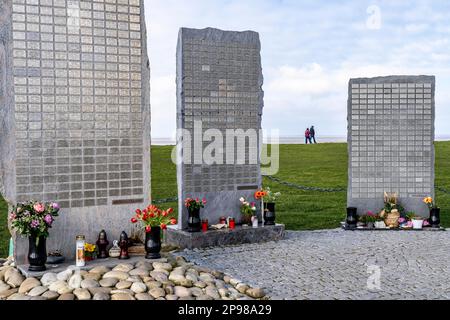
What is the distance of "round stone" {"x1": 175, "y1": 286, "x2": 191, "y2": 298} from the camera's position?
695 cm

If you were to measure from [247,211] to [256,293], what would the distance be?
14.7 feet

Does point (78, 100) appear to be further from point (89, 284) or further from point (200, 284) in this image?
point (200, 284)

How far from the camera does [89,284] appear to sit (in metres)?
7.02

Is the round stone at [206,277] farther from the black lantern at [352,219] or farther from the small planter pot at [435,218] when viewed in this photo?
the small planter pot at [435,218]

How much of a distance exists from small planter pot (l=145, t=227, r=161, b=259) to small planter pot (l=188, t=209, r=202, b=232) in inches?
108

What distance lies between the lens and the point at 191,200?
1113cm

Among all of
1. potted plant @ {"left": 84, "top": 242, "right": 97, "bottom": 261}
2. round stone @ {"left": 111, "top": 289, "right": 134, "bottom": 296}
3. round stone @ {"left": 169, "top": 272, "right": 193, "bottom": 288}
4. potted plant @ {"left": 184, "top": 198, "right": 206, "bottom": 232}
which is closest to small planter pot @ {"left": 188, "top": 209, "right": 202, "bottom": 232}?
potted plant @ {"left": 184, "top": 198, "right": 206, "bottom": 232}

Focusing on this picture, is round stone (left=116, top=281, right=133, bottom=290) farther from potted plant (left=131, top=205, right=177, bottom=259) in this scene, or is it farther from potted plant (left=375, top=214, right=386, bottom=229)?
potted plant (left=375, top=214, right=386, bottom=229)

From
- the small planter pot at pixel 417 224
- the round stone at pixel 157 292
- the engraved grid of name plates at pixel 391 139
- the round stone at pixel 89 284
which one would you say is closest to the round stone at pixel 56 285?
the round stone at pixel 89 284

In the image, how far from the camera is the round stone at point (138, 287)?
→ 22.7ft

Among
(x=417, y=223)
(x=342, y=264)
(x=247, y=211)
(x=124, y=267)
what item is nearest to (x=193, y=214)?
(x=247, y=211)

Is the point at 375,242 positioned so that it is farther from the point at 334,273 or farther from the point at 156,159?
the point at 156,159

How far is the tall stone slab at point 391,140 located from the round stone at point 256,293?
680 centimetres
